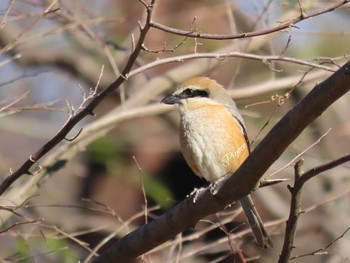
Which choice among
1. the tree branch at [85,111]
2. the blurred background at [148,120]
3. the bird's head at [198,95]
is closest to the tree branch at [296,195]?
the tree branch at [85,111]

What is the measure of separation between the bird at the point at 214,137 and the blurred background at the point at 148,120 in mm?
206

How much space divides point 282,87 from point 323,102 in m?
2.18

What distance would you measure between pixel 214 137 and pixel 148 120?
141 inches

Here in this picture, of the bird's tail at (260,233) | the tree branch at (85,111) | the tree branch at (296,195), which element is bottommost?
the bird's tail at (260,233)

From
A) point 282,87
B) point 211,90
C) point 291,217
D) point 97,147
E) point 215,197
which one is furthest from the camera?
point 97,147

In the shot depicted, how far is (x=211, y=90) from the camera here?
4016mm

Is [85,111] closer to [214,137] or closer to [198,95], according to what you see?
[214,137]

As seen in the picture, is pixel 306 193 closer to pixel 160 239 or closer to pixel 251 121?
pixel 251 121

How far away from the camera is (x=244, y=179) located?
2721 mm

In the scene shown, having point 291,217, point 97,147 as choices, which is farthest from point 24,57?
point 291,217

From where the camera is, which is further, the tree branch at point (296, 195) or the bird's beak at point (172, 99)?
the bird's beak at point (172, 99)

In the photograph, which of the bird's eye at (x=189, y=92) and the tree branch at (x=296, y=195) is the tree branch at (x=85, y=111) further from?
the bird's eye at (x=189, y=92)

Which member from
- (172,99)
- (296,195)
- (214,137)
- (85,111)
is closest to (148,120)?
(172,99)

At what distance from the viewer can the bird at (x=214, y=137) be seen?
12.5ft
